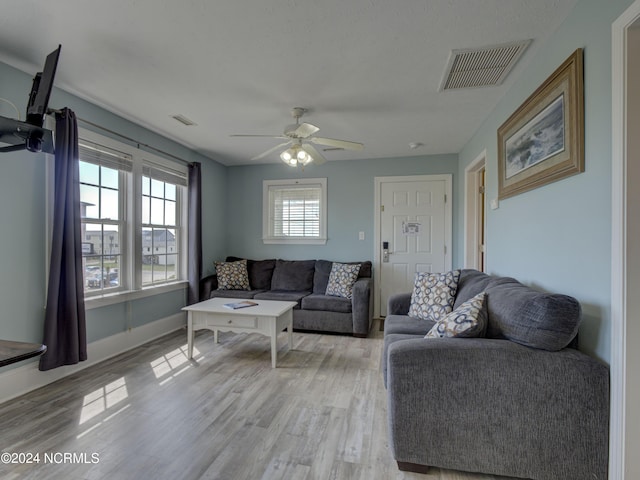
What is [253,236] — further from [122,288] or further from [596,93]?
[596,93]

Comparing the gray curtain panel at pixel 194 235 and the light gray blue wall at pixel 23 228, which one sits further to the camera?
the gray curtain panel at pixel 194 235

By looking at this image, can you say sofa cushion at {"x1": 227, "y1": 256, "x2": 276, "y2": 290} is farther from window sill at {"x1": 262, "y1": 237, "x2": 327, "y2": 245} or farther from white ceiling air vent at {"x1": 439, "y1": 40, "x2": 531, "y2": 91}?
white ceiling air vent at {"x1": 439, "y1": 40, "x2": 531, "y2": 91}

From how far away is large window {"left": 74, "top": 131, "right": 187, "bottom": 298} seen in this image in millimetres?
2947

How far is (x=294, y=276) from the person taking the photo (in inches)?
180

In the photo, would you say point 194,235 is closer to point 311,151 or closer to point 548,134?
point 311,151

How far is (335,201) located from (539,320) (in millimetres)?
3633

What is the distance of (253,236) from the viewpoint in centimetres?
520

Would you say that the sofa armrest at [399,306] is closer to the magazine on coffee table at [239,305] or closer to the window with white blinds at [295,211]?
the magazine on coffee table at [239,305]

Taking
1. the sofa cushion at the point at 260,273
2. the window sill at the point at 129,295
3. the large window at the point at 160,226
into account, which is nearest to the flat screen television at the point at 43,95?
the window sill at the point at 129,295

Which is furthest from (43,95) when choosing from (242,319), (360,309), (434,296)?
(360,309)

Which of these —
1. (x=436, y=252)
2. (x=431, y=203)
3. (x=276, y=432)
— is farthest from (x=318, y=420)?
(x=431, y=203)

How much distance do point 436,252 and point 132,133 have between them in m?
4.14

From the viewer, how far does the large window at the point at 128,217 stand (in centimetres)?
295

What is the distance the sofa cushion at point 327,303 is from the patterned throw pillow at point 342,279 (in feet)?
0.45
